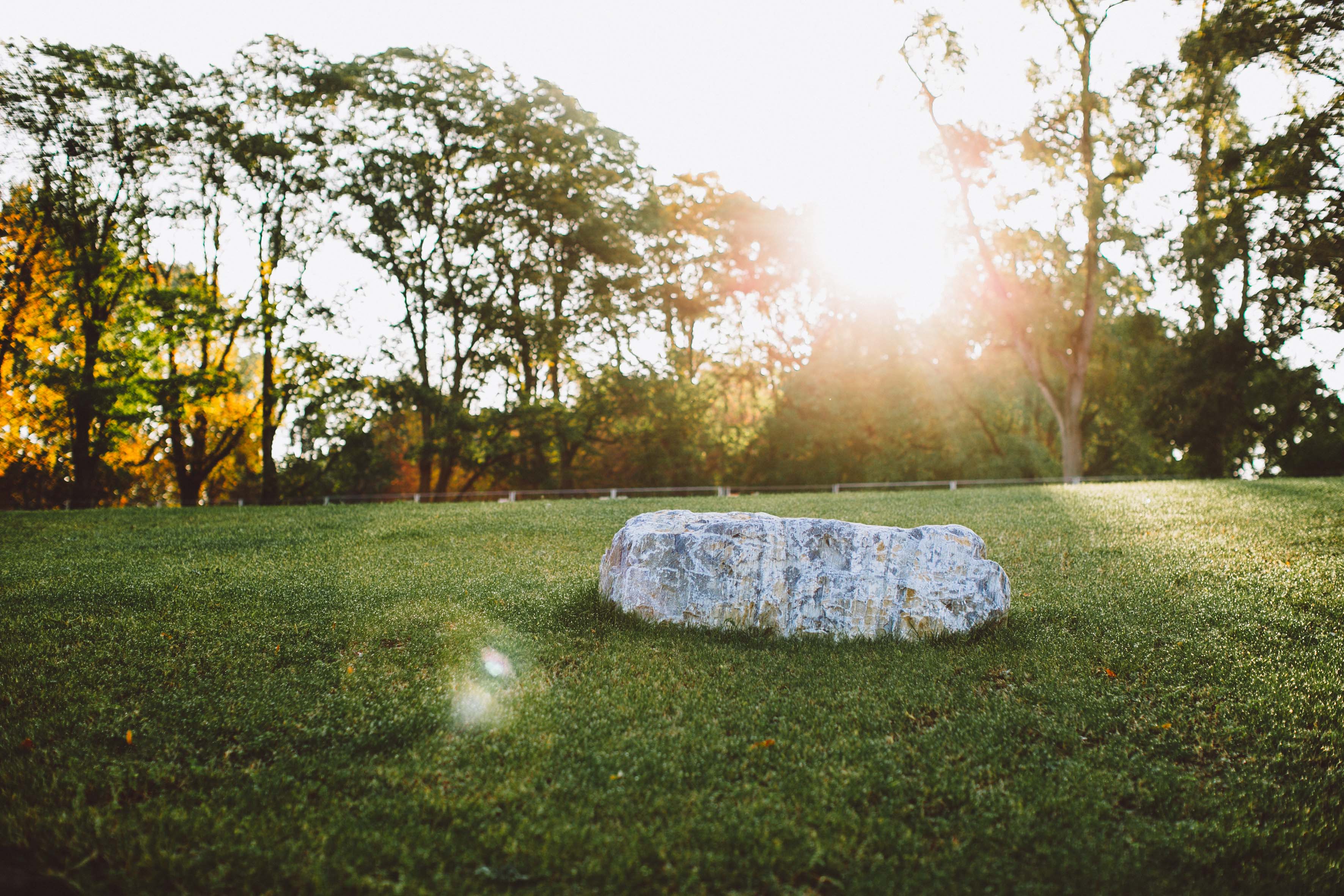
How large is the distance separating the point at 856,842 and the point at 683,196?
34.3 m

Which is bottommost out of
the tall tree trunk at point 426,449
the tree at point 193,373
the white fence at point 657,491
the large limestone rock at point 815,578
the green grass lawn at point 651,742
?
the green grass lawn at point 651,742

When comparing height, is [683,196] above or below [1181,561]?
above

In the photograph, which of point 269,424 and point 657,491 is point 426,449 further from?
point 657,491

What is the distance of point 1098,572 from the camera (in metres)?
9.68

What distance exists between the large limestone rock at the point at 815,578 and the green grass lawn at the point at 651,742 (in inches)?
10.3

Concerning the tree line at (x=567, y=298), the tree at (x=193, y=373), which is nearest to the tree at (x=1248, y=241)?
the tree line at (x=567, y=298)

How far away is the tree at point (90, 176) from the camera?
70.5 feet

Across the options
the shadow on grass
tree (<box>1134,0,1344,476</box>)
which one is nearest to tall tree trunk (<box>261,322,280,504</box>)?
the shadow on grass

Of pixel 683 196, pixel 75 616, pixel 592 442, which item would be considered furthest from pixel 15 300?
pixel 683 196

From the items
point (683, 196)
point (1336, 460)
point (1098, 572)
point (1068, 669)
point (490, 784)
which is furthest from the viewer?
point (683, 196)

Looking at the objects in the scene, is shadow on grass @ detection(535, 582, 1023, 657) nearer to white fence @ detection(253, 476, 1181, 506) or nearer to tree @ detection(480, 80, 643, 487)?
white fence @ detection(253, 476, 1181, 506)

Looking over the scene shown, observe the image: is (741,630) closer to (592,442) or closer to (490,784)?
(490,784)

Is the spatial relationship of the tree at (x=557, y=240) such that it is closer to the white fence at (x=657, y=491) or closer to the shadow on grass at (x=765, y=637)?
the white fence at (x=657, y=491)

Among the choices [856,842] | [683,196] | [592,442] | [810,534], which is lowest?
[856,842]
